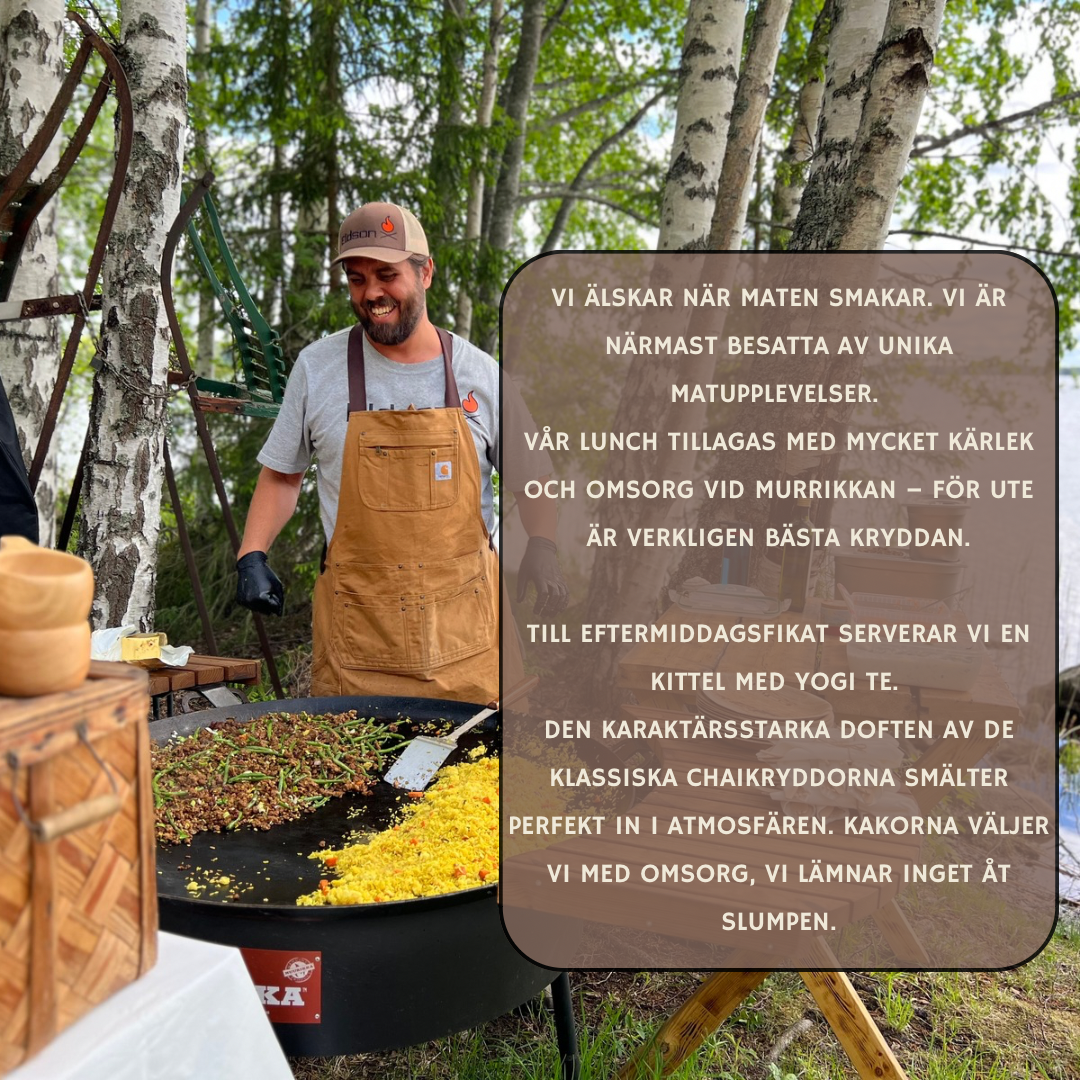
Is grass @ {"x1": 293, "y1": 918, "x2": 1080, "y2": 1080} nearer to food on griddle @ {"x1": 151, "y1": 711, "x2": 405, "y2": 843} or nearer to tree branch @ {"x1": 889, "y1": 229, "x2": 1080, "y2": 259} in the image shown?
food on griddle @ {"x1": 151, "y1": 711, "x2": 405, "y2": 843}

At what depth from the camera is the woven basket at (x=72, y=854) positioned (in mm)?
890

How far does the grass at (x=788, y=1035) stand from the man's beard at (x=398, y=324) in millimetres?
1925

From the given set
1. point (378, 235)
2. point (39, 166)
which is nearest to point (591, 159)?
point (39, 166)

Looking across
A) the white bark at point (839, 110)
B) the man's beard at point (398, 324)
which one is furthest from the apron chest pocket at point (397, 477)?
the white bark at point (839, 110)

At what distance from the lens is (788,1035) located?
8.64ft

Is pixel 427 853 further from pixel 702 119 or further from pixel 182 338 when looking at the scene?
pixel 702 119

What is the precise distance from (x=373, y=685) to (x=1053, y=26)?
35.0 feet

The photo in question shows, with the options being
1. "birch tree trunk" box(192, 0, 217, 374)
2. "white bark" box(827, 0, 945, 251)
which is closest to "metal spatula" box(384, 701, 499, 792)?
"white bark" box(827, 0, 945, 251)

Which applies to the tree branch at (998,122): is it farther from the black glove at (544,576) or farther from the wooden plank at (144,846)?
the wooden plank at (144,846)

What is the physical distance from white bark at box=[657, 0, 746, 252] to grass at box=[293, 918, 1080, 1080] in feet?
10.4

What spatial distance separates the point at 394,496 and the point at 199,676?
1.04 meters

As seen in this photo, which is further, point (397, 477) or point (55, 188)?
point (55, 188)

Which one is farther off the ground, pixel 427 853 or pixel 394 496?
pixel 394 496

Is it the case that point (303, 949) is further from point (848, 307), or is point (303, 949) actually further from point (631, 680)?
point (848, 307)
